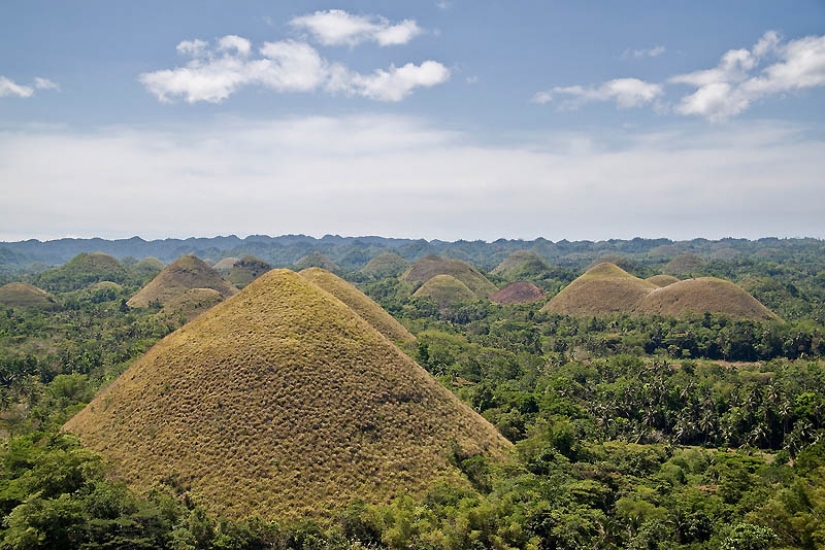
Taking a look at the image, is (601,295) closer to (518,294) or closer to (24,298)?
(518,294)

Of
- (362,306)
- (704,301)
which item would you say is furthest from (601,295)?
(362,306)

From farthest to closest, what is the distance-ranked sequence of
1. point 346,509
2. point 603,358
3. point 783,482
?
1. point 603,358
2. point 783,482
3. point 346,509

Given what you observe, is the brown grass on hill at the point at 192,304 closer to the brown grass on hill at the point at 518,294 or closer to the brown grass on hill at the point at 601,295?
the brown grass on hill at the point at 601,295

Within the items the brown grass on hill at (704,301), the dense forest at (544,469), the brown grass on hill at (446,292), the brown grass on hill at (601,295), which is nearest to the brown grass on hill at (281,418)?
the dense forest at (544,469)

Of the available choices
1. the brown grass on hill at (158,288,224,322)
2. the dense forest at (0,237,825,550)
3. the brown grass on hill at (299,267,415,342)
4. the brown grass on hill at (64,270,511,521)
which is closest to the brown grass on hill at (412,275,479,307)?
the brown grass on hill at (158,288,224,322)

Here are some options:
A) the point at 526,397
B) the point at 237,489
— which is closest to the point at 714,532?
the point at 526,397

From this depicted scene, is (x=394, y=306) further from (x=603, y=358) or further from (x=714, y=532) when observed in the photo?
(x=714, y=532)
